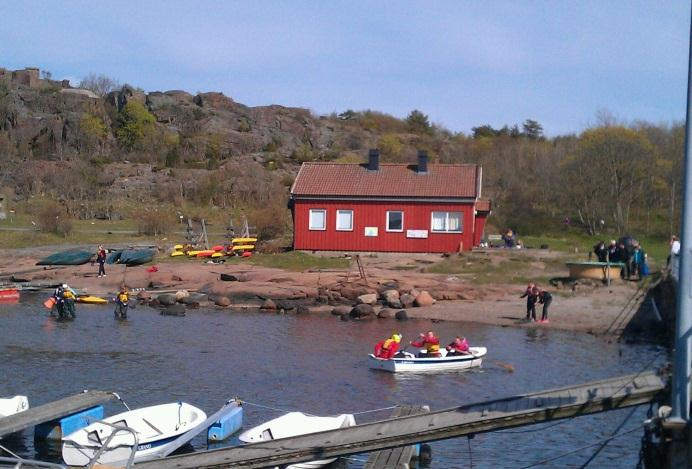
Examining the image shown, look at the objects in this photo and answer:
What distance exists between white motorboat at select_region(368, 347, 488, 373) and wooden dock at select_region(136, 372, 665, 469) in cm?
1275

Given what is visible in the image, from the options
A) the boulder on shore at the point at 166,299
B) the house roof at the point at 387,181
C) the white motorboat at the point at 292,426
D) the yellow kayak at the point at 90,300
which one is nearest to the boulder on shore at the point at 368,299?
the boulder on shore at the point at 166,299

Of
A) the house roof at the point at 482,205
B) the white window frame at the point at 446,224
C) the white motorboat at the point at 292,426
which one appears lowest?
the white motorboat at the point at 292,426

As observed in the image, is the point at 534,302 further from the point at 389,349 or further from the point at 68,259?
the point at 68,259

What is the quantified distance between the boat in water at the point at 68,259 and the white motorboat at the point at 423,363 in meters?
27.5

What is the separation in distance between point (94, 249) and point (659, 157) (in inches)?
1484

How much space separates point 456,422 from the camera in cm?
1292

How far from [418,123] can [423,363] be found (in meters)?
A: 99.8

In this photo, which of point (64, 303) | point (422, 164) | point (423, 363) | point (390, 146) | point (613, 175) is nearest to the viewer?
point (423, 363)

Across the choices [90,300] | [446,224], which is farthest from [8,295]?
[446,224]

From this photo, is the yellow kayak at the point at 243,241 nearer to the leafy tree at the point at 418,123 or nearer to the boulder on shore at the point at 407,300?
the boulder on shore at the point at 407,300

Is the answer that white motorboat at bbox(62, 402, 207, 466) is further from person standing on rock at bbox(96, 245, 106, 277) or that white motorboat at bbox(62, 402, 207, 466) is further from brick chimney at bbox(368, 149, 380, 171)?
brick chimney at bbox(368, 149, 380, 171)

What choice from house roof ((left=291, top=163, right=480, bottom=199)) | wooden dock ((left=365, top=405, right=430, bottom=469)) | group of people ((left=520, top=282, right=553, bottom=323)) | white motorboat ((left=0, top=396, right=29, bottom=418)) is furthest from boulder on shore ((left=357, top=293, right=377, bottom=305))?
wooden dock ((left=365, top=405, right=430, bottom=469))

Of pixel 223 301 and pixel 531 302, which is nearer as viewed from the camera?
pixel 531 302

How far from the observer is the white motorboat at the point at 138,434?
16828mm
